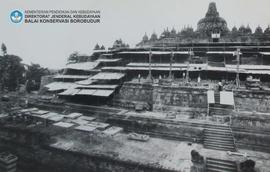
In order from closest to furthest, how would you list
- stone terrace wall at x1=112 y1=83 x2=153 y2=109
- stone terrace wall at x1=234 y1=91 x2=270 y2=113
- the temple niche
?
stone terrace wall at x1=234 y1=91 x2=270 y2=113, stone terrace wall at x1=112 y1=83 x2=153 y2=109, the temple niche

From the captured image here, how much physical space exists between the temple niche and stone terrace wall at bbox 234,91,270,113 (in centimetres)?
2366

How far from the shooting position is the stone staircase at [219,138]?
12.8m

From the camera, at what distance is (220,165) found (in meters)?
11.0

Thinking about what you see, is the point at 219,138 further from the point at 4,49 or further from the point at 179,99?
the point at 4,49

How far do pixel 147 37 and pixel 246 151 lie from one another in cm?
3497

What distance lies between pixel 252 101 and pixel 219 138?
5262 millimetres

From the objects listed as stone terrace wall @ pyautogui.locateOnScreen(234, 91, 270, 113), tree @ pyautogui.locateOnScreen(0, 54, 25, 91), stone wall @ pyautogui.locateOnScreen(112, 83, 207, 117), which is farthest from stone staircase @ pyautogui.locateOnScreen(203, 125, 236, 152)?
tree @ pyautogui.locateOnScreen(0, 54, 25, 91)

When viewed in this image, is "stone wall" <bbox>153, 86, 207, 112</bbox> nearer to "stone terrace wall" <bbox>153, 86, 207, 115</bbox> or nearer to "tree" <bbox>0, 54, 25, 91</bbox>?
"stone terrace wall" <bbox>153, 86, 207, 115</bbox>

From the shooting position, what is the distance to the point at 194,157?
1039 centimetres

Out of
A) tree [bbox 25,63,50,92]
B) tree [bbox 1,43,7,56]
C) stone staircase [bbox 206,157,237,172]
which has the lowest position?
stone staircase [bbox 206,157,237,172]

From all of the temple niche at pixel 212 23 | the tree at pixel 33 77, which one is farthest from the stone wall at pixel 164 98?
the temple niche at pixel 212 23

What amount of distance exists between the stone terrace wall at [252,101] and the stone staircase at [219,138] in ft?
11.2

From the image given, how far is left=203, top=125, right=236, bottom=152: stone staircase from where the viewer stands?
1280 cm

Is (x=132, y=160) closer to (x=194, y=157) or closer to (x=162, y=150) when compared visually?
(x=162, y=150)
